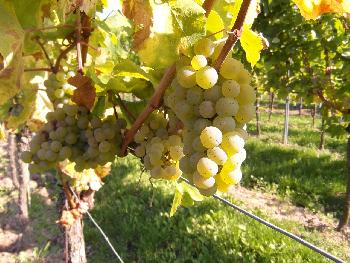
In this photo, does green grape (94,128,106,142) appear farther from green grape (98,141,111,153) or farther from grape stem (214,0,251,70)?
grape stem (214,0,251,70)

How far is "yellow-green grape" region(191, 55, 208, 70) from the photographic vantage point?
0.80 metres

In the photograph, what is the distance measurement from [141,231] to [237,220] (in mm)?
1462

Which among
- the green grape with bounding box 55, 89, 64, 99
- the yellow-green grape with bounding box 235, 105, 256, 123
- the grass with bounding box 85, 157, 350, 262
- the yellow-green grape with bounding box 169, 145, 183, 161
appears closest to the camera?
the yellow-green grape with bounding box 235, 105, 256, 123

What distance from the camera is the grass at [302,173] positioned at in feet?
23.5

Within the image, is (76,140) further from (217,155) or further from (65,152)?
(217,155)

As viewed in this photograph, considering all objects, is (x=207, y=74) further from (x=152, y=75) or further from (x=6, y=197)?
(x=6, y=197)

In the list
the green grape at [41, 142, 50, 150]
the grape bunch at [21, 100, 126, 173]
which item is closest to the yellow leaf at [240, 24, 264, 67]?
the grape bunch at [21, 100, 126, 173]

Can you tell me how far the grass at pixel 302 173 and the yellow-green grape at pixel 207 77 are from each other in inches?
260

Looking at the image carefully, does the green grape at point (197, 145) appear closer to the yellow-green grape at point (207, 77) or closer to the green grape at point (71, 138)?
the yellow-green grape at point (207, 77)

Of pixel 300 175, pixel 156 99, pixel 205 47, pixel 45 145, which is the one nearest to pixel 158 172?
pixel 156 99

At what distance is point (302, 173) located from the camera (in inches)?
330

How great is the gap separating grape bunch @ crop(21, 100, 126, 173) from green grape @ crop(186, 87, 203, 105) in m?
0.52

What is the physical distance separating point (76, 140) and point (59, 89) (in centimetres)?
45

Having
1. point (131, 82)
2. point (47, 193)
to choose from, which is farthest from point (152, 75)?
point (47, 193)
